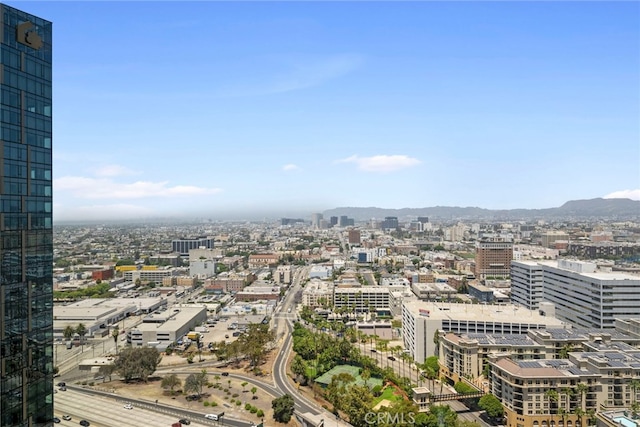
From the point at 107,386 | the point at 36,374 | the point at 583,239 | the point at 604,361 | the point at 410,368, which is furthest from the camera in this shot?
the point at 583,239

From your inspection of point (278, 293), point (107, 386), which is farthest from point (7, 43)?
point (278, 293)

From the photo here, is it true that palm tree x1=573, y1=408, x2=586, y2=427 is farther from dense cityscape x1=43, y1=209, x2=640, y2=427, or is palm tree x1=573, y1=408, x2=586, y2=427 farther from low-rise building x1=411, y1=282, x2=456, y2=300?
low-rise building x1=411, y1=282, x2=456, y2=300

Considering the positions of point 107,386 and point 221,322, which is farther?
point 221,322

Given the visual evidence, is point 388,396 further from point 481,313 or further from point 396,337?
point 396,337

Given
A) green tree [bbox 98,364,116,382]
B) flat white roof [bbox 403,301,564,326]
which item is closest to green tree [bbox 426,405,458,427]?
flat white roof [bbox 403,301,564,326]

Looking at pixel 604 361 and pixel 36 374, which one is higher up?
pixel 36 374

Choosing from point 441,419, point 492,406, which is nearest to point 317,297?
point 492,406

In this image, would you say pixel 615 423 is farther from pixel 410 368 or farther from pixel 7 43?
pixel 7 43
